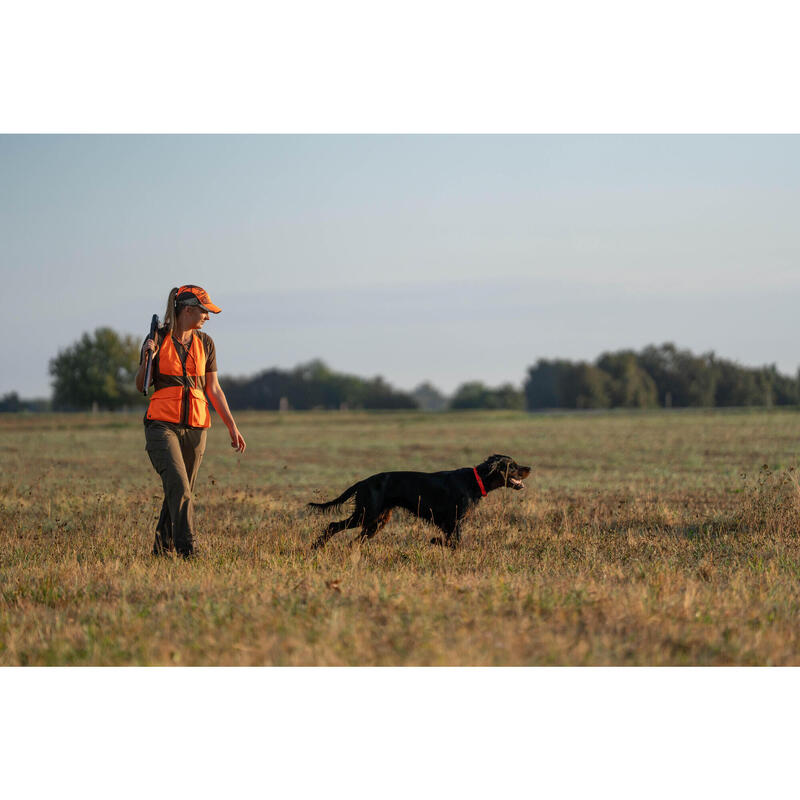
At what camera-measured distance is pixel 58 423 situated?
49125 millimetres

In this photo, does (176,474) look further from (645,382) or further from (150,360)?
(645,382)

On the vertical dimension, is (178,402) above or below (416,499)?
above

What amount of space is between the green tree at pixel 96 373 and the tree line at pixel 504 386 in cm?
10

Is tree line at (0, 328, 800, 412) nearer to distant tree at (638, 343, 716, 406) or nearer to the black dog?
distant tree at (638, 343, 716, 406)

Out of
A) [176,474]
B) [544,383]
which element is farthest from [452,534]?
[544,383]

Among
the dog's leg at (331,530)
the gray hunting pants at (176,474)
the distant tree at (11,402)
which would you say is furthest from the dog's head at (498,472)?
the distant tree at (11,402)

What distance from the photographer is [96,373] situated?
252 ft

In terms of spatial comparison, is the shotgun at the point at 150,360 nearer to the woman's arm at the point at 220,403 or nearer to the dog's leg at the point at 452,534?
the woman's arm at the point at 220,403

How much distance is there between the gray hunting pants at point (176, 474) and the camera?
6500 mm

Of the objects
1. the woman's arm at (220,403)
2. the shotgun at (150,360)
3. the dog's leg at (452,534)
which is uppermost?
the shotgun at (150,360)

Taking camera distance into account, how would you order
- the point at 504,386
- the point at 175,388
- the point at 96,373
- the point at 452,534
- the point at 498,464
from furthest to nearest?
the point at 504,386 → the point at 96,373 → the point at 498,464 → the point at 452,534 → the point at 175,388

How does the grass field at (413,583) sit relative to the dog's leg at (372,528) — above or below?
below

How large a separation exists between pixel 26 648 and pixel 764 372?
8009 centimetres

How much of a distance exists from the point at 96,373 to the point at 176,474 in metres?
76.3
